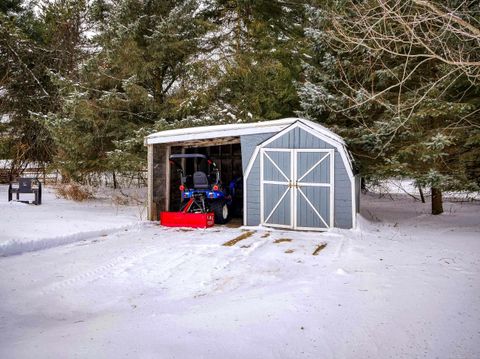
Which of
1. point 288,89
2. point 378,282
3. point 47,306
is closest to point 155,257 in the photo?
point 47,306

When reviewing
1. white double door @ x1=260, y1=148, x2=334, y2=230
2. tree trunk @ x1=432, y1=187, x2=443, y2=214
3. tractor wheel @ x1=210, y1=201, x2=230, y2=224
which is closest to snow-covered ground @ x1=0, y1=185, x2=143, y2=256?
tractor wheel @ x1=210, y1=201, x2=230, y2=224

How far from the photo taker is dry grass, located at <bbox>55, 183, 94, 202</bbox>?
42.6 feet

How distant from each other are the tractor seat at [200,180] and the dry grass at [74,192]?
→ 679 cm

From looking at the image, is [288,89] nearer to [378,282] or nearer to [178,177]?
[178,177]

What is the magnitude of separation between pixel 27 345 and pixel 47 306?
1.06 meters

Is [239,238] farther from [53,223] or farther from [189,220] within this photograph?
[53,223]

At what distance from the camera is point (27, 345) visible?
274 cm

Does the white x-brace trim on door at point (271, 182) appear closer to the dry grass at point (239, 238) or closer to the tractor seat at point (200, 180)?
the dry grass at point (239, 238)

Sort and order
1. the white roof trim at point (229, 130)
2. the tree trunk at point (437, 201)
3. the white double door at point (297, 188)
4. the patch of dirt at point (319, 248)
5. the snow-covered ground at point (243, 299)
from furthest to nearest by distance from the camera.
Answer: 1. the tree trunk at point (437, 201)
2. the white roof trim at point (229, 130)
3. the white double door at point (297, 188)
4. the patch of dirt at point (319, 248)
5. the snow-covered ground at point (243, 299)

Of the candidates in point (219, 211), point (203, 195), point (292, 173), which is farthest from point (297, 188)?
point (203, 195)

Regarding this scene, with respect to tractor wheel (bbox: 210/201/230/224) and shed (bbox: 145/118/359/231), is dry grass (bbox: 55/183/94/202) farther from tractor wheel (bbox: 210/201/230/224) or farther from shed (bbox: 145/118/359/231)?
tractor wheel (bbox: 210/201/230/224)

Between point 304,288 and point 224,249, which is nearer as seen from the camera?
point 304,288

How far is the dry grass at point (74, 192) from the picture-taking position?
1299 cm

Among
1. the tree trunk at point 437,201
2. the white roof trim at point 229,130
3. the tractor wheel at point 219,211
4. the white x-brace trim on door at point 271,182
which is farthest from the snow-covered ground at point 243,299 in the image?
the tree trunk at point 437,201
